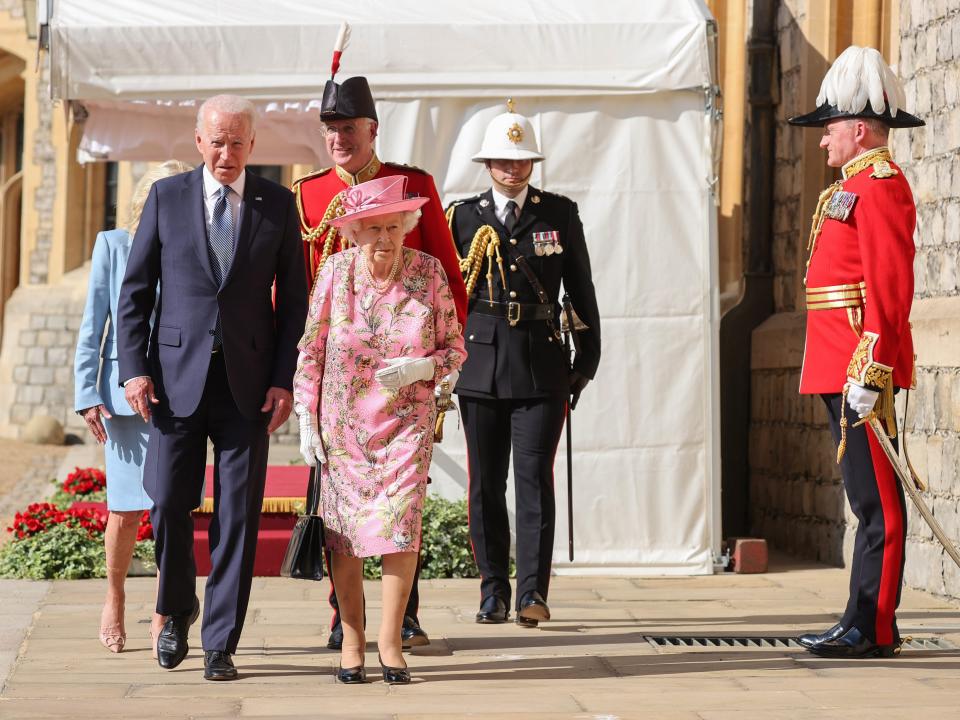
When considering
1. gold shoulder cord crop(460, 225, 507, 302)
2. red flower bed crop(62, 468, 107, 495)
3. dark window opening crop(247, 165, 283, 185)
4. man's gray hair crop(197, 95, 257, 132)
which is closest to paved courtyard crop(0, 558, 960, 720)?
gold shoulder cord crop(460, 225, 507, 302)

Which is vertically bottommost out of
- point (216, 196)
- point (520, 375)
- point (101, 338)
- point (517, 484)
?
point (517, 484)

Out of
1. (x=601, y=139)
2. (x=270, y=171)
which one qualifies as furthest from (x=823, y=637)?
(x=270, y=171)

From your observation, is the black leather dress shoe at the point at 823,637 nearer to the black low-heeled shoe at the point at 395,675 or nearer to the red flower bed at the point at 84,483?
the black low-heeled shoe at the point at 395,675

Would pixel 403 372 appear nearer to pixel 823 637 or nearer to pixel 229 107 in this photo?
pixel 229 107

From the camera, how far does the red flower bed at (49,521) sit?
25.8 feet

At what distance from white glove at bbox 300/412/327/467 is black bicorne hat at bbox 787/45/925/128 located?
2052mm

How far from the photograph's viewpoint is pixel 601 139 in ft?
25.8

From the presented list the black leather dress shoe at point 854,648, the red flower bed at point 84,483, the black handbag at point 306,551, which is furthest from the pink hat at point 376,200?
the red flower bed at point 84,483

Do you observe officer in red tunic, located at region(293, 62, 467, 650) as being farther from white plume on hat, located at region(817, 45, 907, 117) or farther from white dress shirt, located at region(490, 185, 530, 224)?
white plume on hat, located at region(817, 45, 907, 117)

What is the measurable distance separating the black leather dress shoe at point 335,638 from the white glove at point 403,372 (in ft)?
3.68

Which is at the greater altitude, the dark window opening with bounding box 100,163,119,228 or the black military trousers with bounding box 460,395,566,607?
the dark window opening with bounding box 100,163,119,228

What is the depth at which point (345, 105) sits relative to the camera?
5395 millimetres

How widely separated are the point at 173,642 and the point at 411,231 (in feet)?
5.09

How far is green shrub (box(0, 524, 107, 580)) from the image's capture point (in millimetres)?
7523
